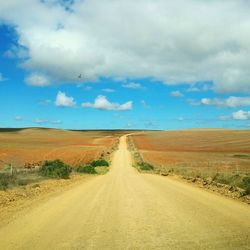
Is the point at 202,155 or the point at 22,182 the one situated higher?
the point at 22,182

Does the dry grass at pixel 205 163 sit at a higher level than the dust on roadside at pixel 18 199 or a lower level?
lower

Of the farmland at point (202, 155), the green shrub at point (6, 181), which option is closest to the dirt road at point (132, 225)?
the green shrub at point (6, 181)

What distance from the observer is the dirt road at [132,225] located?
9.38 meters

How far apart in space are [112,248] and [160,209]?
588 centimetres

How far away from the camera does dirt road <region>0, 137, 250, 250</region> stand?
9.38 m

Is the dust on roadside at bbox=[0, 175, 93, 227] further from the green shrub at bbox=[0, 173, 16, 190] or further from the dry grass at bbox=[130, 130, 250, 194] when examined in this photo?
the dry grass at bbox=[130, 130, 250, 194]

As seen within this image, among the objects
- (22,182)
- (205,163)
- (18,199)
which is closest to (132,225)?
(18,199)

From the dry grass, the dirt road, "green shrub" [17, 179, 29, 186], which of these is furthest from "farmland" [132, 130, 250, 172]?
the dirt road

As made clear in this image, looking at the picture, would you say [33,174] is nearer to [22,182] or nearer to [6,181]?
[22,182]

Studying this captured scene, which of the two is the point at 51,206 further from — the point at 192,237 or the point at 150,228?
the point at 192,237

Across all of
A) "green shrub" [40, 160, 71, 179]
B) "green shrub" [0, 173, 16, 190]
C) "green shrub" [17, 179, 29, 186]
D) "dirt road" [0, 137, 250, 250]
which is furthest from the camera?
"green shrub" [40, 160, 71, 179]

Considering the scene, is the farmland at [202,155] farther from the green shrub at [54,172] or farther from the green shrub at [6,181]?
the green shrub at [6,181]

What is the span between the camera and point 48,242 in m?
9.59

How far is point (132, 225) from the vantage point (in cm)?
1159
